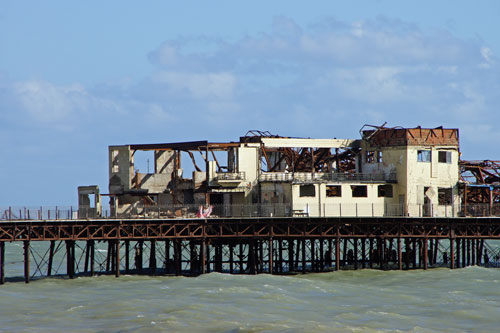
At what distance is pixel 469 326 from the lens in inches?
2000

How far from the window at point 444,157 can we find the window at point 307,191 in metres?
12.7

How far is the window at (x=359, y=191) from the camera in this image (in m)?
80.8

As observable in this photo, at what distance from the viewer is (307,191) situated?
7956 cm

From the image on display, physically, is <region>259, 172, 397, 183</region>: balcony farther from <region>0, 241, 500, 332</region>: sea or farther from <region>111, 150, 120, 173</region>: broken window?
<region>111, 150, 120, 173</region>: broken window

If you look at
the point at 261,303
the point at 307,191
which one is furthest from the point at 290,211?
the point at 261,303

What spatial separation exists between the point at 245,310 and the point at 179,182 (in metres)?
29.1

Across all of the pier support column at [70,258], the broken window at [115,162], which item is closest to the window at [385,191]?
the broken window at [115,162]

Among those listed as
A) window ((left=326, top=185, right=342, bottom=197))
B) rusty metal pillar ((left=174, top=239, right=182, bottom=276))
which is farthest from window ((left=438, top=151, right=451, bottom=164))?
rusty metal pillar ((left=174, top=239, right=182, bottom=276))

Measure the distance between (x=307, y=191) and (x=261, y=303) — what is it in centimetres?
2266

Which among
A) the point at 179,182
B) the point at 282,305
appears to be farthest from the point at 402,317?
the point at 179,182

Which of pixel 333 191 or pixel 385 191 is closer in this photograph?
pixel 333 191

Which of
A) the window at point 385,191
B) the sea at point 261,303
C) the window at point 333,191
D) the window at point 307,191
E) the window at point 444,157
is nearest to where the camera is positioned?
→ the sea at point 261,303

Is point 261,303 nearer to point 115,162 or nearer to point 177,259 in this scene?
point 177,259

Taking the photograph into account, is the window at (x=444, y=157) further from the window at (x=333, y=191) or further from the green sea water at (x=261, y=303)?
the green sea water at (x=261, y=303)
